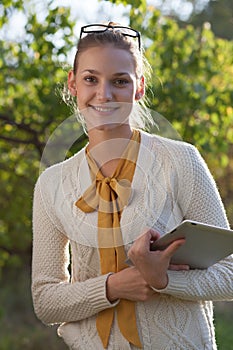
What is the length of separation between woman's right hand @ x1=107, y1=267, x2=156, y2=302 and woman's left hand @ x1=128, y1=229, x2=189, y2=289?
0.04 metres

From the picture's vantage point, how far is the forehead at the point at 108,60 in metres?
2.41

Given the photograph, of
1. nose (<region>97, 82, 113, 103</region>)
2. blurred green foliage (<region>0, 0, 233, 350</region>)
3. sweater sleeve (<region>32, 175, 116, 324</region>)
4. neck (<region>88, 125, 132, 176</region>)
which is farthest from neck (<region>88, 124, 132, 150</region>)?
blurred green foliage (<region>0, 0, 233, 350</region>)

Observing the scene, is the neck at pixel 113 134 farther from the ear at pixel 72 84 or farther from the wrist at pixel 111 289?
Result: the wrist at pixel 111 289

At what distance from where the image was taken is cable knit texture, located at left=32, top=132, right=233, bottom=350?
7.82 ft

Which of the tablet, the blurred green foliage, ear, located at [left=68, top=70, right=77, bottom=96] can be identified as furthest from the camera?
the blurred green foliage

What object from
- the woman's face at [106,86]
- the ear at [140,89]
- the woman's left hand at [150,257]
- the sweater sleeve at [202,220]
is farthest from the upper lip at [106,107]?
the woman's left hand at [150,257]

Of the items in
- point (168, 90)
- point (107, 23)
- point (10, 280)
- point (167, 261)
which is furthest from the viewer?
point (10, 280)

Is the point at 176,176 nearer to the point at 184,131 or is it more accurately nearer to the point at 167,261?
the point at 167,261

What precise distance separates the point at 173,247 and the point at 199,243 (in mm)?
77

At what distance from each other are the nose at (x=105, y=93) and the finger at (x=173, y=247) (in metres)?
0.47

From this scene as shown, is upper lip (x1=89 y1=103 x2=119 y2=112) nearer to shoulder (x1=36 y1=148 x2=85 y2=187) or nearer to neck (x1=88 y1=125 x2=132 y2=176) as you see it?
neck (x1=88 y1=125 x2=132 y2=176)

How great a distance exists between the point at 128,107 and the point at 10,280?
6.55 meters

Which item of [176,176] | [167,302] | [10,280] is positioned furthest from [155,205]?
[10,280]

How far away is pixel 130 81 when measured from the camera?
95.1 inches
